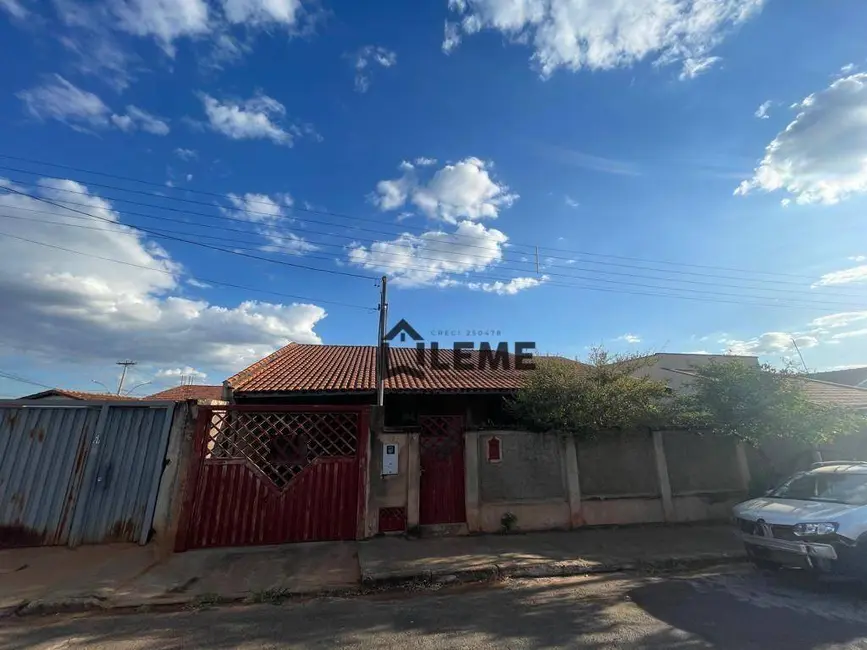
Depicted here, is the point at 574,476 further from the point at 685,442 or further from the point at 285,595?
the point at 285,595

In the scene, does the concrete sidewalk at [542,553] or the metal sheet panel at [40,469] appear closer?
the concrete sidewalk at [542,553]

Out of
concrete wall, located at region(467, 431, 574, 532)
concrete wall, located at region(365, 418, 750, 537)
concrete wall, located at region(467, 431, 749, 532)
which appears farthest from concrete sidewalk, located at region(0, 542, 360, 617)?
concrete wall, located at region(467, 431, 749, 532)

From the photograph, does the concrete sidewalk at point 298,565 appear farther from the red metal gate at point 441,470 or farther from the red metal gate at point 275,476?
the red metal gate at point 441,470

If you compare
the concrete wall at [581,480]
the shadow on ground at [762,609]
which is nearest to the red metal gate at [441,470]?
the concrete wall at [581,480]

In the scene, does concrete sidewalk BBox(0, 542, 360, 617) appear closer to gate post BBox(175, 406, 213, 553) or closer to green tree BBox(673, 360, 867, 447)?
gate post BBox(175, 406, 213, 553)

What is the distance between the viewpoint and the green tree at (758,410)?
7664 mm

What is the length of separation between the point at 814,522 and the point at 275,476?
7.56 metres

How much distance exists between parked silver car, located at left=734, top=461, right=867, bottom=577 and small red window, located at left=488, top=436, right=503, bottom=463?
356 centimetres

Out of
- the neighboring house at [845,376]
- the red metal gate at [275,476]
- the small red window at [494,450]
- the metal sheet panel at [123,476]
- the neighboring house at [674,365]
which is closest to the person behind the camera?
the metal sheet panel at [123,476]

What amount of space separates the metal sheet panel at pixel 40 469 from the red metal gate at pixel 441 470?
17.3 feet

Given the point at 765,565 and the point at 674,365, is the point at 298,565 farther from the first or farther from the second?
the point at 674,365

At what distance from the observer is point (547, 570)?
540 centimetres

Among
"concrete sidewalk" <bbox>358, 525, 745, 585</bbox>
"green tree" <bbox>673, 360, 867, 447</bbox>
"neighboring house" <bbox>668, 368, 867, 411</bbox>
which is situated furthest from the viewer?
"neighboring house" <bbox>668, 368, 867, 411</bbox>

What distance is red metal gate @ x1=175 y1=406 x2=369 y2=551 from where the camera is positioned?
20.4 ft
